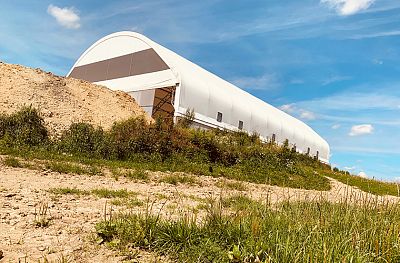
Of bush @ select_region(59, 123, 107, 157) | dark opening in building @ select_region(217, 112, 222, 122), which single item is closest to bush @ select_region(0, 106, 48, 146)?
bush @ select_region(59, 123, 107, 157)

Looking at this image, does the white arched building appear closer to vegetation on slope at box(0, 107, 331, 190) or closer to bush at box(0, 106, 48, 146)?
vegetation on slope at box(0, 107, 331, 190)

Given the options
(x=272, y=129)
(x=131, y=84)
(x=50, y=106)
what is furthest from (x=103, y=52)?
(x=272, y=129)

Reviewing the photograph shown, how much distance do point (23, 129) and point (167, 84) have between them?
1380cm

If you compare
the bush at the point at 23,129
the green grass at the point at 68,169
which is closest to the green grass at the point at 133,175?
the green grass at the point at 68,169

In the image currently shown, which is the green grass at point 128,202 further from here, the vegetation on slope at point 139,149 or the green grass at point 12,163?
the vegetation on slope at point 139,149

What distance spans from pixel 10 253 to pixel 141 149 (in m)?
14.0

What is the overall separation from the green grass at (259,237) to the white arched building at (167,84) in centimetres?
2221

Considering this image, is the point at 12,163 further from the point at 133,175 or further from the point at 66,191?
the point at 66,191

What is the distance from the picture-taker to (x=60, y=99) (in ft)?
81.0

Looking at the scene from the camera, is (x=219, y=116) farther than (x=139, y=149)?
Yes

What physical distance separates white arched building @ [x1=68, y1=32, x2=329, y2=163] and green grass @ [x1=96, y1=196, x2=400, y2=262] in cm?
2221

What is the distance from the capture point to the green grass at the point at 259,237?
431cm

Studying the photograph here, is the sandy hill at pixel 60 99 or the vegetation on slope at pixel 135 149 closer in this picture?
the vegetation on slope at pixel 135 149

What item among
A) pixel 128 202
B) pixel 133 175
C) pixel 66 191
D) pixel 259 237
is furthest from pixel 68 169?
pixel 259 237
